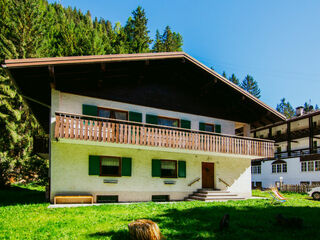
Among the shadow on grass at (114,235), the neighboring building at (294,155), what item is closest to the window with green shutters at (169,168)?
the shadow on grass at (114,235)

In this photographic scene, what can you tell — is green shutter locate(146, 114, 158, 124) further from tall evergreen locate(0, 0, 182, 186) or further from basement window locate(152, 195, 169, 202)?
tall evergreen locate(0, 0, 182, 186)

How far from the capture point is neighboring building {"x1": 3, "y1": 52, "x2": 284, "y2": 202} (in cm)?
1198

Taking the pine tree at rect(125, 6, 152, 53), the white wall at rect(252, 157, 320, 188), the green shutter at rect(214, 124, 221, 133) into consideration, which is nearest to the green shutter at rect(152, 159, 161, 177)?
the green shutter at rect(214, 124, 221, 133)

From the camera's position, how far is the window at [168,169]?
579 inches

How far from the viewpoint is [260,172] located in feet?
119

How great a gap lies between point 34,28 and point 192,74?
20.9 m

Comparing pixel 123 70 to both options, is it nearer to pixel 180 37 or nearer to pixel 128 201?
pixel 128 201

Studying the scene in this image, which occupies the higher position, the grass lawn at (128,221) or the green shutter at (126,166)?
the green shutter at (126,166)

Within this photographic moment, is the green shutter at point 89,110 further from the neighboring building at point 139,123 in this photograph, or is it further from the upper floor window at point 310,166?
the upper floor window at point 310,166

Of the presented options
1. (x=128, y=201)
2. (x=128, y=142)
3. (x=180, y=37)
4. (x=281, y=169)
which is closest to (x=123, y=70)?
(x=128, y=142)

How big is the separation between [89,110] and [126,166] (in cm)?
335

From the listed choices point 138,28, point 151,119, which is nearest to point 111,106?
point 151,119

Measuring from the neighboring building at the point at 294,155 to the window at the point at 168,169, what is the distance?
1778cm

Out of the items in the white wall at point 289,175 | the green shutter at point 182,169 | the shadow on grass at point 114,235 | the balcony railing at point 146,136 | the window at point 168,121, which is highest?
the window at point 168,121
